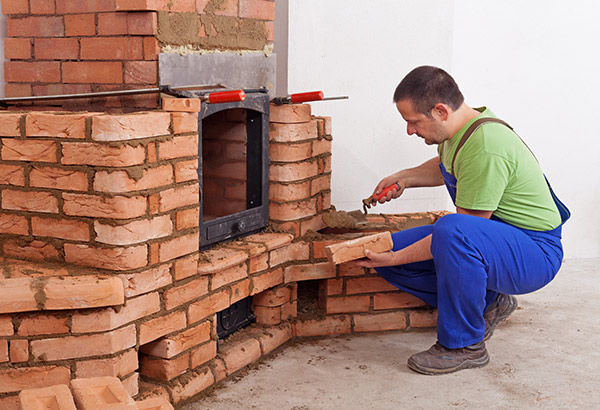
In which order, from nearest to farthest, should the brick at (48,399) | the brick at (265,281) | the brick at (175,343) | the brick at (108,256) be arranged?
the brick at (48,399) → the brick at (108,256) → the brick at (175,343) → the brick at (265,281)

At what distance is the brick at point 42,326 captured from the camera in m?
2.41

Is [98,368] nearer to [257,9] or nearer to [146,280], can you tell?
[146,280]

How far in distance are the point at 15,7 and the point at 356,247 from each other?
1759 millimetres

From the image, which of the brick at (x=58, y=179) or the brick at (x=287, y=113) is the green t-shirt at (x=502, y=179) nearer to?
the brick at (x=287, y=113)

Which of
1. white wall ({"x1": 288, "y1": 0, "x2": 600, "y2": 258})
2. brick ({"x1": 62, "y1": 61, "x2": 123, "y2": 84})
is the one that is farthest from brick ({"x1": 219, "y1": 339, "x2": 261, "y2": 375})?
white wall ({"x1": 288, "y1": 0, "x2": 600, "y2": 258})

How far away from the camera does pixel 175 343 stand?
2734 mm

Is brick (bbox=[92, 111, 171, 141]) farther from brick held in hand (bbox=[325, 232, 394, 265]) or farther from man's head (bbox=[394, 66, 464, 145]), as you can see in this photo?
man's head (bbox=[394, 66, 464, 145])

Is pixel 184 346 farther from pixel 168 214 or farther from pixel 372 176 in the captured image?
pixel 372 176

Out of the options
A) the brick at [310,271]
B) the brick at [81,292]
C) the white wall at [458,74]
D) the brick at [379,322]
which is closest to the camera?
A: the brick at [81,292]

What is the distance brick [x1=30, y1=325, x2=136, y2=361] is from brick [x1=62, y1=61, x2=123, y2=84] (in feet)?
3.25

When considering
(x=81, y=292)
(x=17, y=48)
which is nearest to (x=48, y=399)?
(x=81, y=292)

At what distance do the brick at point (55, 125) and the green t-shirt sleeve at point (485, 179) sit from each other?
1525 mm

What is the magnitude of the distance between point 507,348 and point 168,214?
1.74 m

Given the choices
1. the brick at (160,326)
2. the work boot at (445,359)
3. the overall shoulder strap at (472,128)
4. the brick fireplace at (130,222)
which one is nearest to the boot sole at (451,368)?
the work boot at (445,359)
